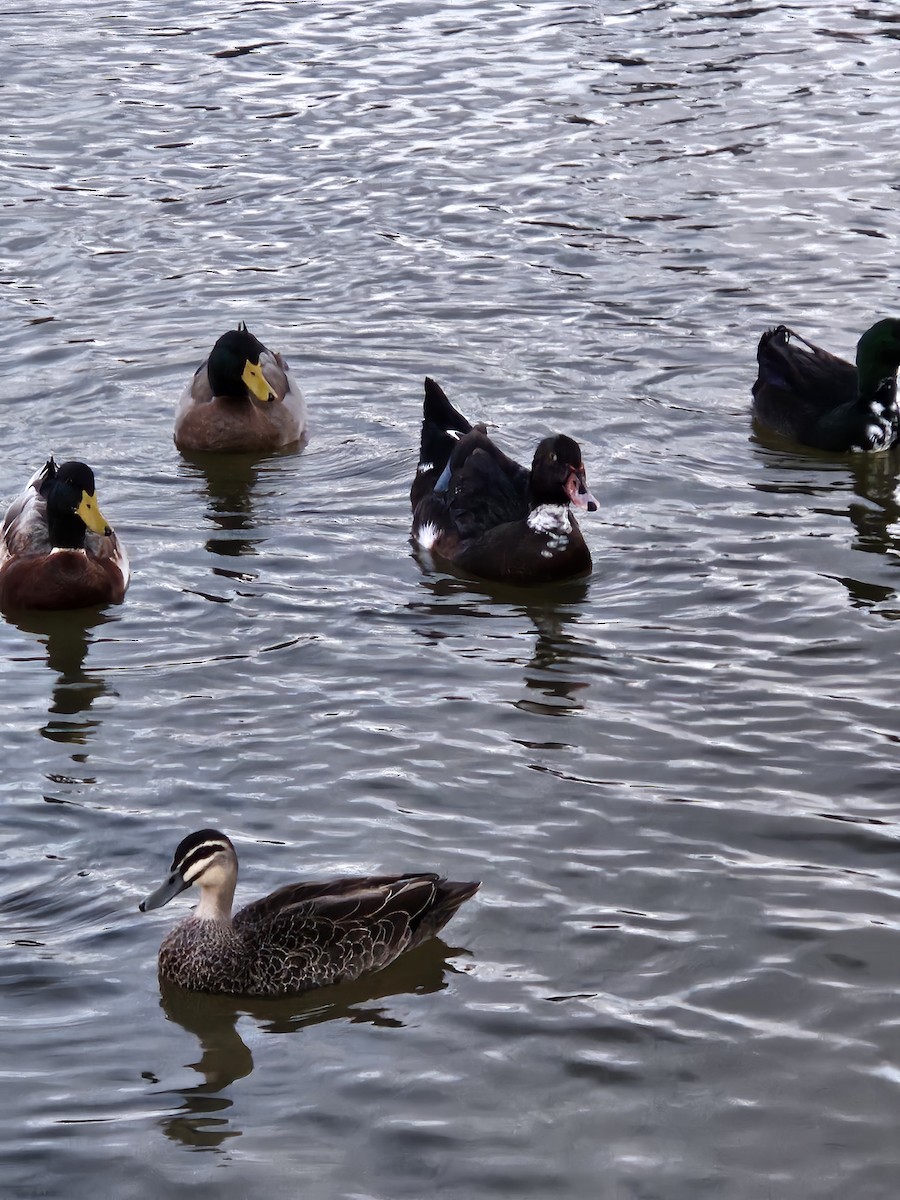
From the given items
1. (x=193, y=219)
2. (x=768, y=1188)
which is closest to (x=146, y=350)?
(x=193, y=219)

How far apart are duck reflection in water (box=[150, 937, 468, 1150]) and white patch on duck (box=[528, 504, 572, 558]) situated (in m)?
3.92

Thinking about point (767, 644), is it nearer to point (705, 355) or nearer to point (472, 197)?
point (705, 355)

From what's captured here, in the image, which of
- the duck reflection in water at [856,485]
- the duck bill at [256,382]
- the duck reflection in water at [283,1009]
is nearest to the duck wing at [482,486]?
the duck reflection in water at [856,485]

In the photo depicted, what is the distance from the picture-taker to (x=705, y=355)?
14.5 m

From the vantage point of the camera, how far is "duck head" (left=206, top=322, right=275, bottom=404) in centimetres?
1359

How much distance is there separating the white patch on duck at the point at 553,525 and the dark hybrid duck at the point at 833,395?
276 centimetres

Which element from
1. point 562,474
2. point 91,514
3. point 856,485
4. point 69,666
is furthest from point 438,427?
point 69,666

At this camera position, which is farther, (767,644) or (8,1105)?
(767,644)

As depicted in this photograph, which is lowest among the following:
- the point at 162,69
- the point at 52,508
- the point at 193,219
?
the point at 52,508

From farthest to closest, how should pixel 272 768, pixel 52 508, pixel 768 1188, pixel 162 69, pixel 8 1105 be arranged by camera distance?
pixel 162 69 < pixel 52 508 < pixel 272 768 < pixel 8 1105 < pixel 768 1188

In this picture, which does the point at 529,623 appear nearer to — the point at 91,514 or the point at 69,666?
the point at 69,666

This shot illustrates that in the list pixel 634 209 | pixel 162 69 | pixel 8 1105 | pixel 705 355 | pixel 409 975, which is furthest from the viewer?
pixel 162 69

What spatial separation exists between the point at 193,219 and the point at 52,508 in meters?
7.13

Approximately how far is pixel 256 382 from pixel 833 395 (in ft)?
13.5
